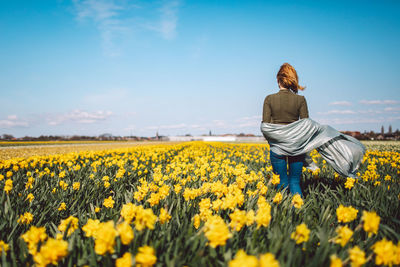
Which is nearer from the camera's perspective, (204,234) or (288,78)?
(204,234)

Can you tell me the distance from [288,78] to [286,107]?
1.43 feet

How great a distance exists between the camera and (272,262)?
3.46ft

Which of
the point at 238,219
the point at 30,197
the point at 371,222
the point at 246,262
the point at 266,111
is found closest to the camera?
the point at 246,262

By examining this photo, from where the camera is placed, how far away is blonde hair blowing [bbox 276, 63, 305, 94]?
318cm

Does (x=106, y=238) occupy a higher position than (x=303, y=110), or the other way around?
(x=303, y=110)

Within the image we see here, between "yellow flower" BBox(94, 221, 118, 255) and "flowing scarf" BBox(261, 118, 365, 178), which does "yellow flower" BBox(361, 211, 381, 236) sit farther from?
"flowing scarf" BBox(261, 118, 365, 178)

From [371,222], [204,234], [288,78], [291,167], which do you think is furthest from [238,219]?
[288,78]

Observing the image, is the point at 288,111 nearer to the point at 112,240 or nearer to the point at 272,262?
the point at 272,262

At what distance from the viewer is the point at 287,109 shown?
3.16 metres

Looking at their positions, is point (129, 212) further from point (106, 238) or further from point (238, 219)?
point (238, 219)

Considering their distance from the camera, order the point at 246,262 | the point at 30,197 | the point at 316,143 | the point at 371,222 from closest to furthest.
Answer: the point at 246,262 < the point at 371,222 < the point at 30,197 < the point at 316,143

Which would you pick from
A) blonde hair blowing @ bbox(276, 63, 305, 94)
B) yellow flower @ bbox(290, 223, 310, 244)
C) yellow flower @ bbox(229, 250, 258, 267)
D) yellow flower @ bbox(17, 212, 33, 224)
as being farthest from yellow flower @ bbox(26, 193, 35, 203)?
blonde hair blowing @ bbox(276, 63, 305, 94)

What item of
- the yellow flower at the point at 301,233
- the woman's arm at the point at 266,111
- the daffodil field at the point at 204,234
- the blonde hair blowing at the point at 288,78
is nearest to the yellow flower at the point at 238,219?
the daffodil field at the point at 204,234

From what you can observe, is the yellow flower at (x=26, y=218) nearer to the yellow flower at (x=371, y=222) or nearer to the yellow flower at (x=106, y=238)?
the yellow flower at (x=106, y=238)
